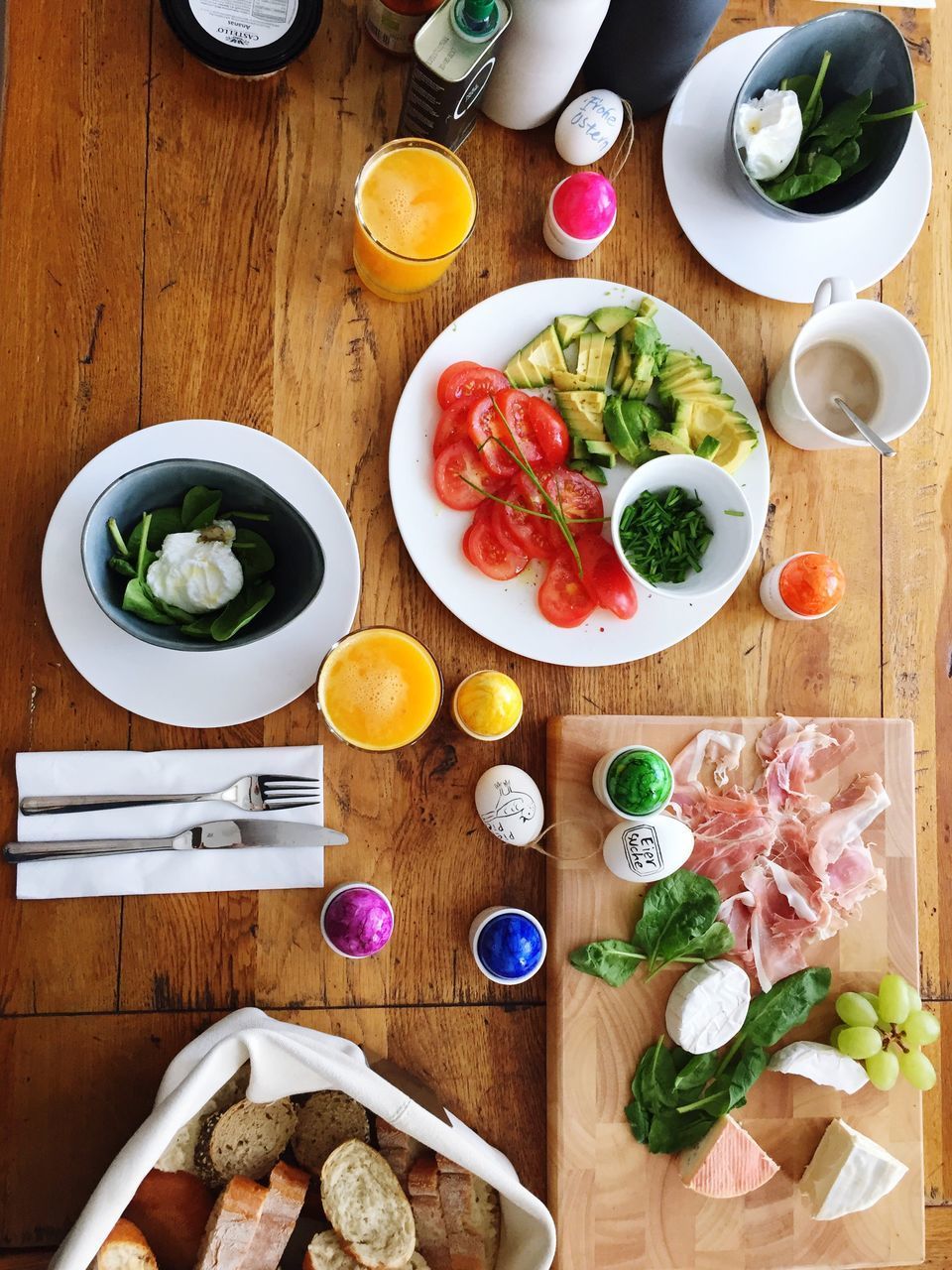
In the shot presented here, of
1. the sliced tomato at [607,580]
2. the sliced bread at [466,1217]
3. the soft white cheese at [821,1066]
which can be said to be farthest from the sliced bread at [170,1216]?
the sliced tomato at [607,580]

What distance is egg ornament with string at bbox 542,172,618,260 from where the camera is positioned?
1.24 m

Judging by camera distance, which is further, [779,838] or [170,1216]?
[779,838]

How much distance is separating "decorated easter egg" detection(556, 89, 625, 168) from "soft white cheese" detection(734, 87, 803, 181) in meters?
0.15

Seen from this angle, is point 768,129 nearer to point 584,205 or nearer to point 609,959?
point 584,205

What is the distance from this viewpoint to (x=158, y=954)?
4.02ft

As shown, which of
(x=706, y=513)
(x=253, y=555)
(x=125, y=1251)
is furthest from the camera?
(x=706, y=513)

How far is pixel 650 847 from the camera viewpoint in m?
1.19

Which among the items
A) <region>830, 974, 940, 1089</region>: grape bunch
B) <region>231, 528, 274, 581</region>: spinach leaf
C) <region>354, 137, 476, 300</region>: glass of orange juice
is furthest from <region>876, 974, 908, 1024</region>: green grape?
<region>354, 137, 476, 300</region>: glass of orange juice

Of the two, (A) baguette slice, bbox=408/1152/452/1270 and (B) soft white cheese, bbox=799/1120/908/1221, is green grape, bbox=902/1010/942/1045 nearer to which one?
(B) soft white cheese, bbox=799/1120/908/1221

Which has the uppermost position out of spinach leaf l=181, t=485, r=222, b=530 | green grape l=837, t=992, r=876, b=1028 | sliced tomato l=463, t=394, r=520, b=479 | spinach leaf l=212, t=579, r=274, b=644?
sliced tomato l=463, t=394, r=520, b=479

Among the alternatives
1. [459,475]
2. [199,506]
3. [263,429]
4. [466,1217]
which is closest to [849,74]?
[459,475]

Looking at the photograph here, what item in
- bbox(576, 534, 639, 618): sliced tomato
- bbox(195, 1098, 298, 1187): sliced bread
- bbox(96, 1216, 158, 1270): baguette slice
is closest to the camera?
bbox(96, 1216, 158, 1270): baguette slice

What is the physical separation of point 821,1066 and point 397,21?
141cm

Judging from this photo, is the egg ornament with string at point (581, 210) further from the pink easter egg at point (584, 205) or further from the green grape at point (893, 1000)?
the green grape at point (893, 1000)
